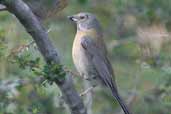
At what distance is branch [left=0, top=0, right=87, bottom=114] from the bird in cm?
99

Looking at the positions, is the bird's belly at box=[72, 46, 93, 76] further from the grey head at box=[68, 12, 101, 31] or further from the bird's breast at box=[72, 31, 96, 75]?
the grey head at box=[68, 12, 101, 31]

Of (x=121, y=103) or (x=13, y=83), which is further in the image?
(x=13, y=83)

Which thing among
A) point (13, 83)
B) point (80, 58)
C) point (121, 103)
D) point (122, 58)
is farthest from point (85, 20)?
point (122, 58)

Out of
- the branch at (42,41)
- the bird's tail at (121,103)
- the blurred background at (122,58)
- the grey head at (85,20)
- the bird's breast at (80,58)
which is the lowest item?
the blurred background at (122,58)

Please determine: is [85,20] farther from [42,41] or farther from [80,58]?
[42,41]

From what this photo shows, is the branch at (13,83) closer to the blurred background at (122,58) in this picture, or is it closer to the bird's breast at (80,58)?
the blurred background at (122,58)

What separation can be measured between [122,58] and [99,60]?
2.54 meters

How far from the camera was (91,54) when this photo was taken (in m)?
6.90

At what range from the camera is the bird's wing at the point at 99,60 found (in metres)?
6.54

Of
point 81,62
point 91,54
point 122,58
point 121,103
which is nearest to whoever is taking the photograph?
point 121,103

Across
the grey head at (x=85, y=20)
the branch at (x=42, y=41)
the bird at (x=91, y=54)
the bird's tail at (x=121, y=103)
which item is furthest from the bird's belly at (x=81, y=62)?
the branch at (x=42, y=41)

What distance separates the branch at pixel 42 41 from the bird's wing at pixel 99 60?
3.29ft

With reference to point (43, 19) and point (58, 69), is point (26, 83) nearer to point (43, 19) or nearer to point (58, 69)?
point (43, 19)

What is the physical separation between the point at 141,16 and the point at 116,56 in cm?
56
